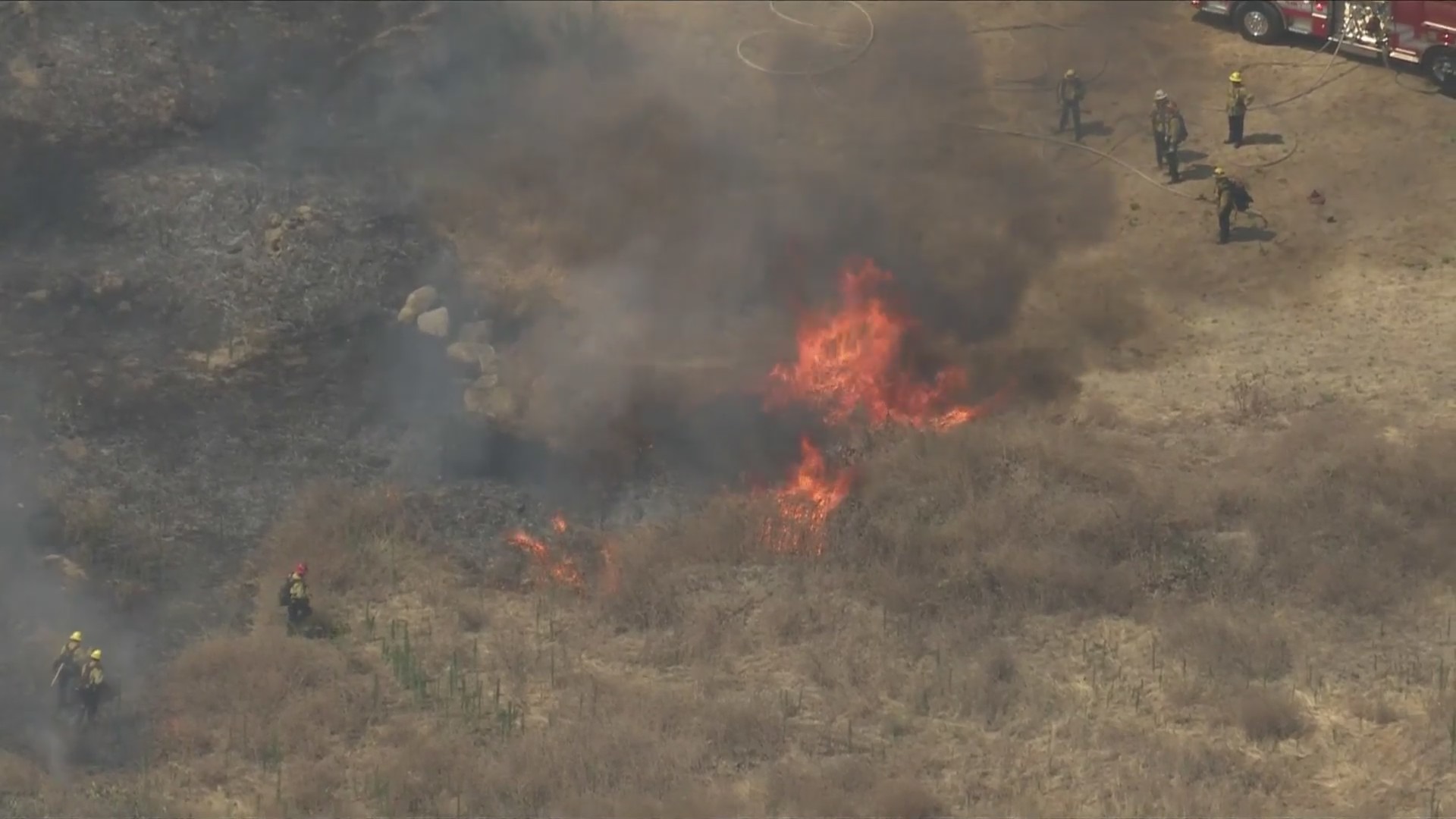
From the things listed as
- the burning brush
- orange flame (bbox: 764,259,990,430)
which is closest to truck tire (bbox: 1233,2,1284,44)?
the burning brush

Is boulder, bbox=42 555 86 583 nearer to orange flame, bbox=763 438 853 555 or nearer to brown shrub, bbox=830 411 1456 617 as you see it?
orange flame, bbox=763 438 853 555

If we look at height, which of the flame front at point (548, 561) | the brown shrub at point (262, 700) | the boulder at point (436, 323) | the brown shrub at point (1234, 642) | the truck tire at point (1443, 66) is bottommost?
the brown shrub at point (262, 700)

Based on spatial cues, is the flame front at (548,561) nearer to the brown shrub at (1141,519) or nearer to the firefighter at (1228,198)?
the brown shrub at (1141,519)

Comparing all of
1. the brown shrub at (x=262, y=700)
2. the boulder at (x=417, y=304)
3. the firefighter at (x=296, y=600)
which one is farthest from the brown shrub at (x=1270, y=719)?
the boulder at (x=417, y=304)

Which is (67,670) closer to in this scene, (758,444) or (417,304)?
(417,304)

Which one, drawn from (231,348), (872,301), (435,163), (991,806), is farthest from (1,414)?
(991,806)
